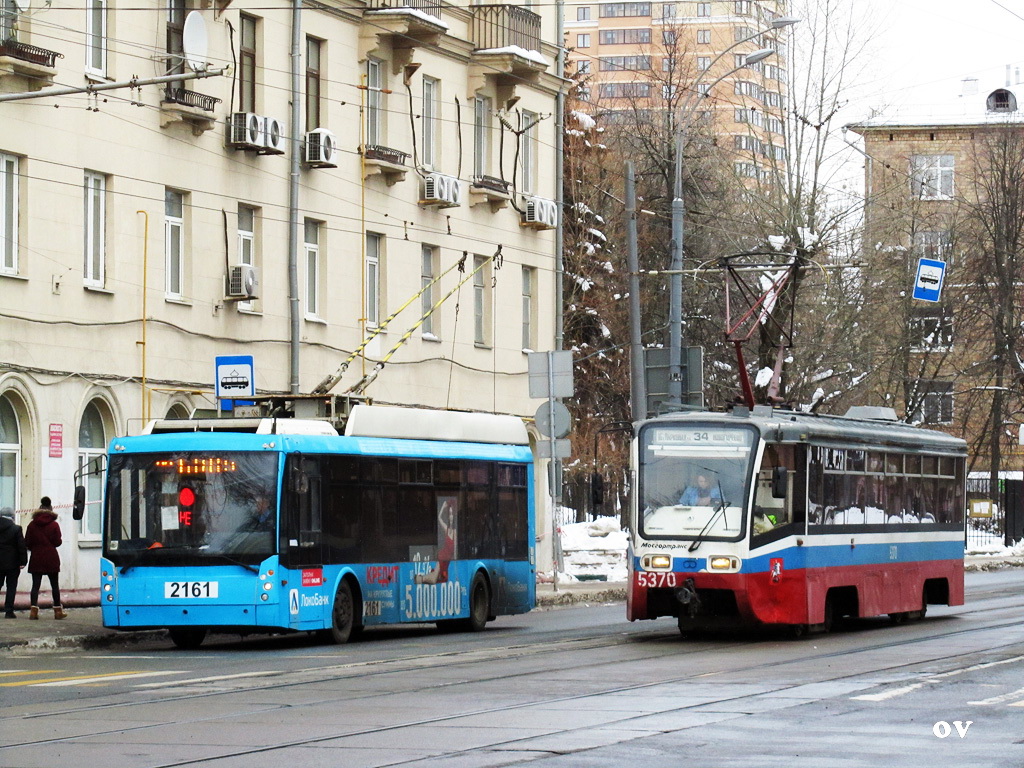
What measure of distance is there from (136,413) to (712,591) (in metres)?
12.2

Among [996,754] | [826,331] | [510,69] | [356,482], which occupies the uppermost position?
[510,69]

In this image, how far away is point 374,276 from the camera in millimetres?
37219

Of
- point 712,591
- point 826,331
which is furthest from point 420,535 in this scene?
point 826,331

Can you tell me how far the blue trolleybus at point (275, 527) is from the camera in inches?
815

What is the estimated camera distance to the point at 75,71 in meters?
28.5

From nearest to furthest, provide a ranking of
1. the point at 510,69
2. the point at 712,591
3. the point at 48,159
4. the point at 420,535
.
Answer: the point at 712,591
the point at 420,535
the point at 48,159
the point at 510,69

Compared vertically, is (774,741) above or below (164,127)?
below

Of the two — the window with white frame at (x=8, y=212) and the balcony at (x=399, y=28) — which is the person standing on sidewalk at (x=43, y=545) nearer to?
the window with white frame at (x=8, y=212)

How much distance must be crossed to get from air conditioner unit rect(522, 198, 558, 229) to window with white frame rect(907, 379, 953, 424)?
16.6m

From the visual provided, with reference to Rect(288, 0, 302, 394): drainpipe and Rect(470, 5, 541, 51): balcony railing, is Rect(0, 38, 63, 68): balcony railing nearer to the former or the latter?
Rect(288, 0, 302, 394): drainpipe

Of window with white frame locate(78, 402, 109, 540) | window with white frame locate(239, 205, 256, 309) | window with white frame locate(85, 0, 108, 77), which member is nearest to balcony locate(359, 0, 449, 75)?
window with white frame locate(239, 205, 256, 309)

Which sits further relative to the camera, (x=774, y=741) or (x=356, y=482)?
(x=356, y=482)

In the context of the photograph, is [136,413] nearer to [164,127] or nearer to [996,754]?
[164,127]

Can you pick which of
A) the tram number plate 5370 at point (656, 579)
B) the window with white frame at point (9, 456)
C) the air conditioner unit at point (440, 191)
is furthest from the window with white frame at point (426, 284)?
the tram number plate 5370 at point (656, 579)
